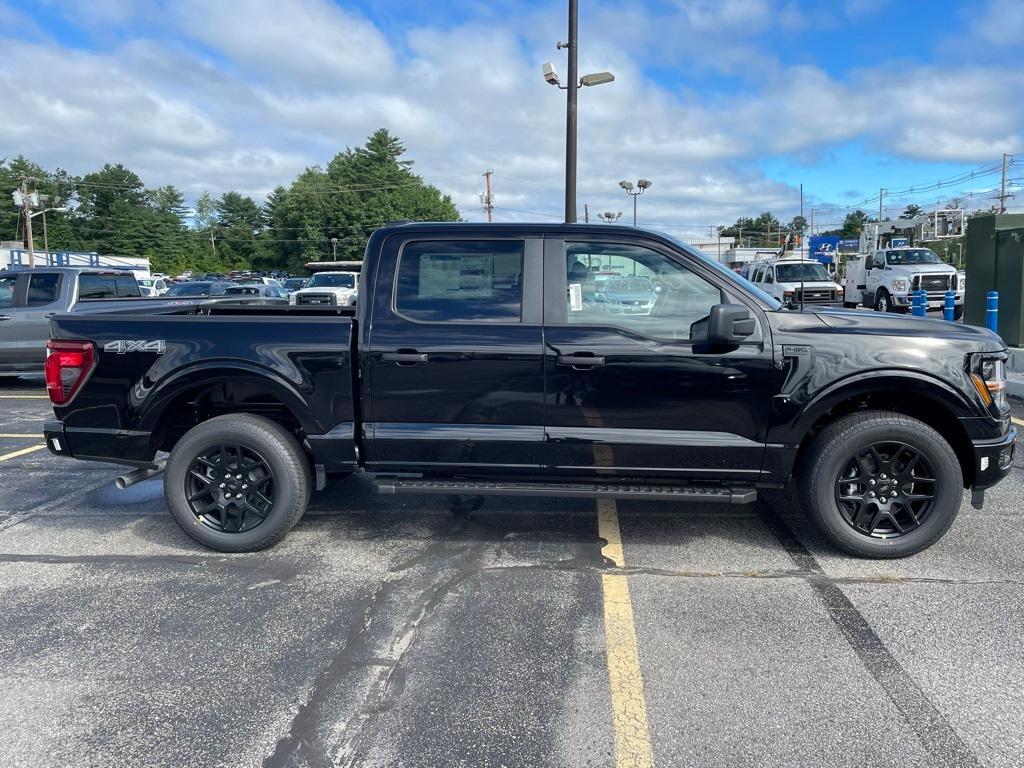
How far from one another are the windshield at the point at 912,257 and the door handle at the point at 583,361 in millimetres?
21764

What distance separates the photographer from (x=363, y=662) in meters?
3.22

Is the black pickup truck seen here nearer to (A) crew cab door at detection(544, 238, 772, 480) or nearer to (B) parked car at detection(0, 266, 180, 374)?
(A) crew cab door at detection(544, 238, 772, 480)

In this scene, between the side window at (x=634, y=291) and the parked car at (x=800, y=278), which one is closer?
the side window at (x=634, y=291)

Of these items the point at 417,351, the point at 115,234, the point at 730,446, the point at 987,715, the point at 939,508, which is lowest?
the point at 987,715

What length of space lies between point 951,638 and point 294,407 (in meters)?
3.56

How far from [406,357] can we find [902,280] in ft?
68.3

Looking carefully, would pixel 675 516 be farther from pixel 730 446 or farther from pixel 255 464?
pixel 255 464

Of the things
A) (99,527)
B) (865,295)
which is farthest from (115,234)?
(99,527)

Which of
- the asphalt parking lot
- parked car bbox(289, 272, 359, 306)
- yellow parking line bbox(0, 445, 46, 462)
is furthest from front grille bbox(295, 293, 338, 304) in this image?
the asphalt parking lot

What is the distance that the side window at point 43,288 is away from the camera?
10.7 meters

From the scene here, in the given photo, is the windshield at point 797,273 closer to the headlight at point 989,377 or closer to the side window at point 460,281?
the headlight at point 989,377

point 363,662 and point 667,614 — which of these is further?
point 667,614

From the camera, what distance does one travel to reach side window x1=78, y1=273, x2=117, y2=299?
10.8m

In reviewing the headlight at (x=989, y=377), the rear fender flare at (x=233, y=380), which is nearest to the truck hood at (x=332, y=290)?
the rear fender flare at (x=233, y=380)
